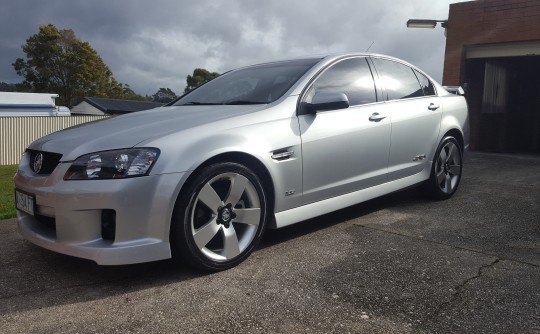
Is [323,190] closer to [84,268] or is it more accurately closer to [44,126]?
[84,268]

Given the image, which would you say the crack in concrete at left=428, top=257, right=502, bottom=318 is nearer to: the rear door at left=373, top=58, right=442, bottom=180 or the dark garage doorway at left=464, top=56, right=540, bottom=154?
the rear door at left=373, top=58, right=442, bottom=180

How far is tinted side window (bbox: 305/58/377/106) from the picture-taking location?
13.0ft

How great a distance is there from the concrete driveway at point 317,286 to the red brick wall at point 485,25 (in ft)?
21.9

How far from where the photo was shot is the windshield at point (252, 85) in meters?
3.82

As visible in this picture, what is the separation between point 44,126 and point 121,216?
20.9m

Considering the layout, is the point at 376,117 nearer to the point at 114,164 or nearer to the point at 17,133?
the point at 114,164

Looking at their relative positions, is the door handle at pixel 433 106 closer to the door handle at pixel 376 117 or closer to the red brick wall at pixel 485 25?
the door handle at pixel 376 117

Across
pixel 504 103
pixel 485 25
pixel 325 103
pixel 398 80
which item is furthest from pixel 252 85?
pixel 504 103

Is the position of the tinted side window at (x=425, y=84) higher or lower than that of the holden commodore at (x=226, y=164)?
higher

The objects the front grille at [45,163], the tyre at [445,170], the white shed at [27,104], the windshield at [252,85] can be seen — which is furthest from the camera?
the white shed at [27,104]

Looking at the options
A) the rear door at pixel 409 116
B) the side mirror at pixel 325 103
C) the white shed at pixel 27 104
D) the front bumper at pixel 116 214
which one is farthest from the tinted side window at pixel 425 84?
the white shed at pixel 27 104

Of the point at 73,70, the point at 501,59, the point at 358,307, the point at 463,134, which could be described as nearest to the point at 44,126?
the point at 501,59

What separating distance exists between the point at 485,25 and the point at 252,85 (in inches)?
318

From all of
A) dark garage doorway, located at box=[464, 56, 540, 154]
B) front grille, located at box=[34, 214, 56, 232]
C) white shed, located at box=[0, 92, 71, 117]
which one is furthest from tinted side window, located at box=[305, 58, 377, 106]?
white shed, located at box=[0, 92, 71, 117]
